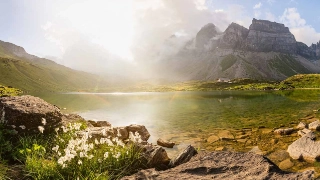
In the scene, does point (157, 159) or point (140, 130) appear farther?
point (140, 130)

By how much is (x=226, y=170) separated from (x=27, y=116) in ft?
39.9

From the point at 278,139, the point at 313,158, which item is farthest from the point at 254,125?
the point at 313,158

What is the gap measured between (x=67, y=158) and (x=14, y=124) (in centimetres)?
717

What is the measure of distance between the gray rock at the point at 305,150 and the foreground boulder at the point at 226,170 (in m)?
8.98

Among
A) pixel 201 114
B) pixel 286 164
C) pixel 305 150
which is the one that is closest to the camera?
pixel 286 164

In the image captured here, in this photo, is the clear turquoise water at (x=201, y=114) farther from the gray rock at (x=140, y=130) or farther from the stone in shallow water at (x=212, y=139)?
the stone in shallow water at (x=212, y=139)

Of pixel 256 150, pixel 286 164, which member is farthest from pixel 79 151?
pixel 256 150

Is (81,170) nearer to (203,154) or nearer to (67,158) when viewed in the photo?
(67,158)

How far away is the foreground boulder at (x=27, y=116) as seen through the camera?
1466 cm

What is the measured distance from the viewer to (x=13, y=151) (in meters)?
12.9

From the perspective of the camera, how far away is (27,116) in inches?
588

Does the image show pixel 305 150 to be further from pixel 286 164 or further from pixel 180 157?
pixel 180 157

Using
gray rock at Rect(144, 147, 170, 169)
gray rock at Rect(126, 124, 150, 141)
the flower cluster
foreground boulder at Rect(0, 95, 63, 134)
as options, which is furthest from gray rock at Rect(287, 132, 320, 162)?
foreground boulder at Rect(0, 95, 63, 134)

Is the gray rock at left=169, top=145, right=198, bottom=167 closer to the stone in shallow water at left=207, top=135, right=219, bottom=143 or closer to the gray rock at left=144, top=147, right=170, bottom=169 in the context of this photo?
the gray rock at left=144, top=147, right=170, bottom=169
